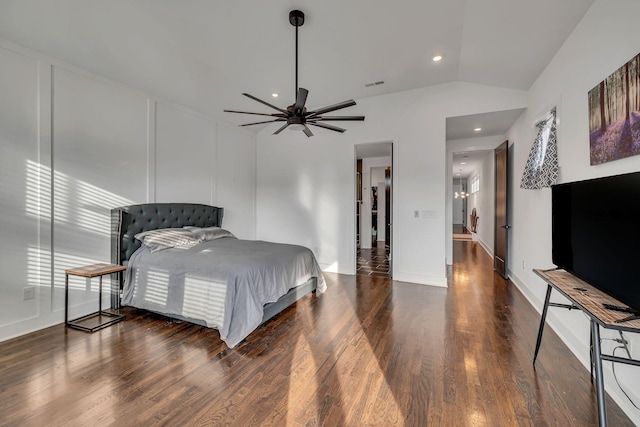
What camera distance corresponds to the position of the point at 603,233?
1.62 m

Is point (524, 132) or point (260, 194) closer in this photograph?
point (524, 132)

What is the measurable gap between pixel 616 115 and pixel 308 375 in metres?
2.81

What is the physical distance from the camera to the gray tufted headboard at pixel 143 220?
346 cm

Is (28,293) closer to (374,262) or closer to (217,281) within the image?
(217,281)

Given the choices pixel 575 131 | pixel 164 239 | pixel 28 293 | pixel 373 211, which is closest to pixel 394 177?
pixel 575 131

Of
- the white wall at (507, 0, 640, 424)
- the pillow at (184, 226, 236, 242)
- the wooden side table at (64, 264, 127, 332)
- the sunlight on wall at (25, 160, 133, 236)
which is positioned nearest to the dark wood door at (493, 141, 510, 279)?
the white wall at (507, 0, 640, 424)

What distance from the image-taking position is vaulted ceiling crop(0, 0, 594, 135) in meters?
2.56

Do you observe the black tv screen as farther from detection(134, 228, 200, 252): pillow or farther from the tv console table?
detection(134, 228, 200, 252): pillow

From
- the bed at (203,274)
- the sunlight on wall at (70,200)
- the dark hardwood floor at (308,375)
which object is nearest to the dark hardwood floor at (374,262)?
the bed at (203,274)

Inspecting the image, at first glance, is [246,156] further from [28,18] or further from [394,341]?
[394,341]

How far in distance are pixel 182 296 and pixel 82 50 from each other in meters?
2.85

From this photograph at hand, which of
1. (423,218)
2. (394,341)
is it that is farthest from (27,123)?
(423,218)

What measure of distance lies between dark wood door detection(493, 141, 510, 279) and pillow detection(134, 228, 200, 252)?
510 centimetres

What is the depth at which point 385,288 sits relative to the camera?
4320 mm
